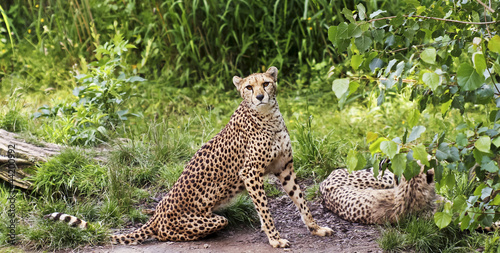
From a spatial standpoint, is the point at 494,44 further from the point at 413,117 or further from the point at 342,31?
the point at 342,31

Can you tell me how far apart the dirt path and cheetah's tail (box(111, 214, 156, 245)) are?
0.16 ft

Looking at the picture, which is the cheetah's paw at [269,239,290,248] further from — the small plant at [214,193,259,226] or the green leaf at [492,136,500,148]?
the green leaf at [492,136,500,148]

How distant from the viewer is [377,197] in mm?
4293

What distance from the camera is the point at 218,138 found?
13.4 feet

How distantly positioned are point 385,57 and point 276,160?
4.65ft

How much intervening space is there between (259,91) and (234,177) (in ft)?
2.12

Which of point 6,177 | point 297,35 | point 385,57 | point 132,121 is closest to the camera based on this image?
point 385,57

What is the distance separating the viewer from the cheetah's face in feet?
12.3

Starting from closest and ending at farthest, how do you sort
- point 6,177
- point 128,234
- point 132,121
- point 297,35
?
point 128,234
point 6,177
point 132,121
point 297,35

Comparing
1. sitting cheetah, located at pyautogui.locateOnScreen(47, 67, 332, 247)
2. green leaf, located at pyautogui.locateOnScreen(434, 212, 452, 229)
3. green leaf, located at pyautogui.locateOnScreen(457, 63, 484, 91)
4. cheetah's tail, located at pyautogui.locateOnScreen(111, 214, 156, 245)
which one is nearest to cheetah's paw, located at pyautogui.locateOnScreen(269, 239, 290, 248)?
sitting cheetah, located at pyautogui.locateOnScreen(47, 67, 332, 247)

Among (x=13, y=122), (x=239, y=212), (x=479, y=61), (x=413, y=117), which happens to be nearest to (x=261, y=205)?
(x=239, y=212)

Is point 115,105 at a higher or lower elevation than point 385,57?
lower

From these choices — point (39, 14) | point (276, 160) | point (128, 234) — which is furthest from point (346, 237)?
point (39, 14)

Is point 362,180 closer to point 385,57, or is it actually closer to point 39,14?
point 385,57
